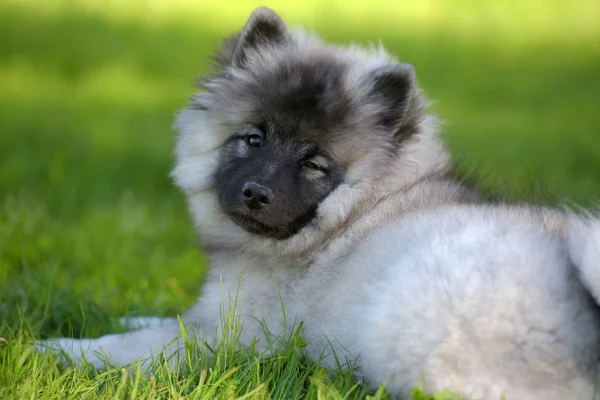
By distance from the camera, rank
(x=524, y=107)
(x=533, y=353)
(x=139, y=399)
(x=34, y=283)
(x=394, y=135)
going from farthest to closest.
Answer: (x=524, y=107)
(x=34, y=283)
(x=394, y=135)
(x=139, y=399)
(x=533, y=353)

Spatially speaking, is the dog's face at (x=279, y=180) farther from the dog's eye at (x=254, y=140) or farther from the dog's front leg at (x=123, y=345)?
the dog's front leg at (x=123, y=345)

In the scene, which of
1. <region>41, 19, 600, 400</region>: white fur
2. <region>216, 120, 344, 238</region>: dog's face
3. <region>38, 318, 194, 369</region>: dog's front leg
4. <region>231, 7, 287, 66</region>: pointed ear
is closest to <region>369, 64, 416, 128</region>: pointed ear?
<region>41, 19, 600, 400</region>: white fur

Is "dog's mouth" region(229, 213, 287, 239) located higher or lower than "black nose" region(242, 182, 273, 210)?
lower

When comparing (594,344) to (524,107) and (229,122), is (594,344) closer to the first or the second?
(229,122)

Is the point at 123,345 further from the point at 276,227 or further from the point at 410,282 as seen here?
the point at 410,282

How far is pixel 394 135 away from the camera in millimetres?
4133

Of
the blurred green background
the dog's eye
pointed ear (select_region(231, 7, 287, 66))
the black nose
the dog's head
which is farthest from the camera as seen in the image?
the blurred green background

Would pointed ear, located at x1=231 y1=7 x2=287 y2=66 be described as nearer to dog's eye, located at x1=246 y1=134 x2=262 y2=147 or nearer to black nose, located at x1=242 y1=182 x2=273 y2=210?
dog's eye, located at x1=246 y1=134 x2=262 y2=147

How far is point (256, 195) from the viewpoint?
379 cm

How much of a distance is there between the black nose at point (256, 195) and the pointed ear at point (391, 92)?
75cm

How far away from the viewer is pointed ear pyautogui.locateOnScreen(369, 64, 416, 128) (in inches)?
160

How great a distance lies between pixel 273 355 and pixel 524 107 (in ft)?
31.6

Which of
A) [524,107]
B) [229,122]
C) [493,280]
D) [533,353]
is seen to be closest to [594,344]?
[533,353]

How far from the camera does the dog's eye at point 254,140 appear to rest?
13.2 feet
